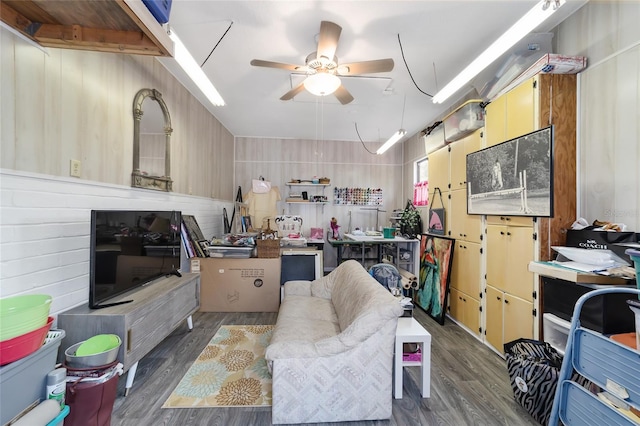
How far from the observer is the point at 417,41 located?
2.48 m

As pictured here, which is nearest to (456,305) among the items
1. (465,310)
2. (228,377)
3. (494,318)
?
(465,310)

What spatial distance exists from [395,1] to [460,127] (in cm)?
170

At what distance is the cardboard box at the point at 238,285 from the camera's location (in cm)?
363

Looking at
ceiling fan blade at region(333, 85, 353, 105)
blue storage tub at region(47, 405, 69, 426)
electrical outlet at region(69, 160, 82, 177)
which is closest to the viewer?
blue storage tub at region(47, 405, 69, 426)

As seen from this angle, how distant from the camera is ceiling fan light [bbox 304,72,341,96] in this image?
93.4 inches

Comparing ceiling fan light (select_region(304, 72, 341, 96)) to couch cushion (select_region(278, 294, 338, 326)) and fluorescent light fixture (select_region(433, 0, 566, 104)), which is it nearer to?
fluorescent light fixture (select_region(433, 0, 566, 104))

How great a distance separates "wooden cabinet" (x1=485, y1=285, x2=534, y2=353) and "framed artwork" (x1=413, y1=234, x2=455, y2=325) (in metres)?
0.63

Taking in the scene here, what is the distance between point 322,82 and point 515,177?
200cm

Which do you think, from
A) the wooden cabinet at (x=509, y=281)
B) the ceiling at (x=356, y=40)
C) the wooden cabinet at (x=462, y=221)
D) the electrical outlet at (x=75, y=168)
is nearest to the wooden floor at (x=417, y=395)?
the wooden cabinet at (x=509, y=281)

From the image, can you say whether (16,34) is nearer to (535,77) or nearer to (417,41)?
(417,41)

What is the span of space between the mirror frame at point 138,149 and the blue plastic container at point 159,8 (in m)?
1.49

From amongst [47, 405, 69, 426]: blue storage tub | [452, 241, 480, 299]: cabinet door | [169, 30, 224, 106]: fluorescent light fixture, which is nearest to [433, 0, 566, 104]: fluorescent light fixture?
[452, 241, 480, 299]: cabinet door

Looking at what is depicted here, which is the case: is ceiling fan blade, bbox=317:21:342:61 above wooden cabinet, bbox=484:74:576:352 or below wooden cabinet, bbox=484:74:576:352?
above

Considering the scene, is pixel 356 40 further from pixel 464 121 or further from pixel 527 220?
pixel 527 220
